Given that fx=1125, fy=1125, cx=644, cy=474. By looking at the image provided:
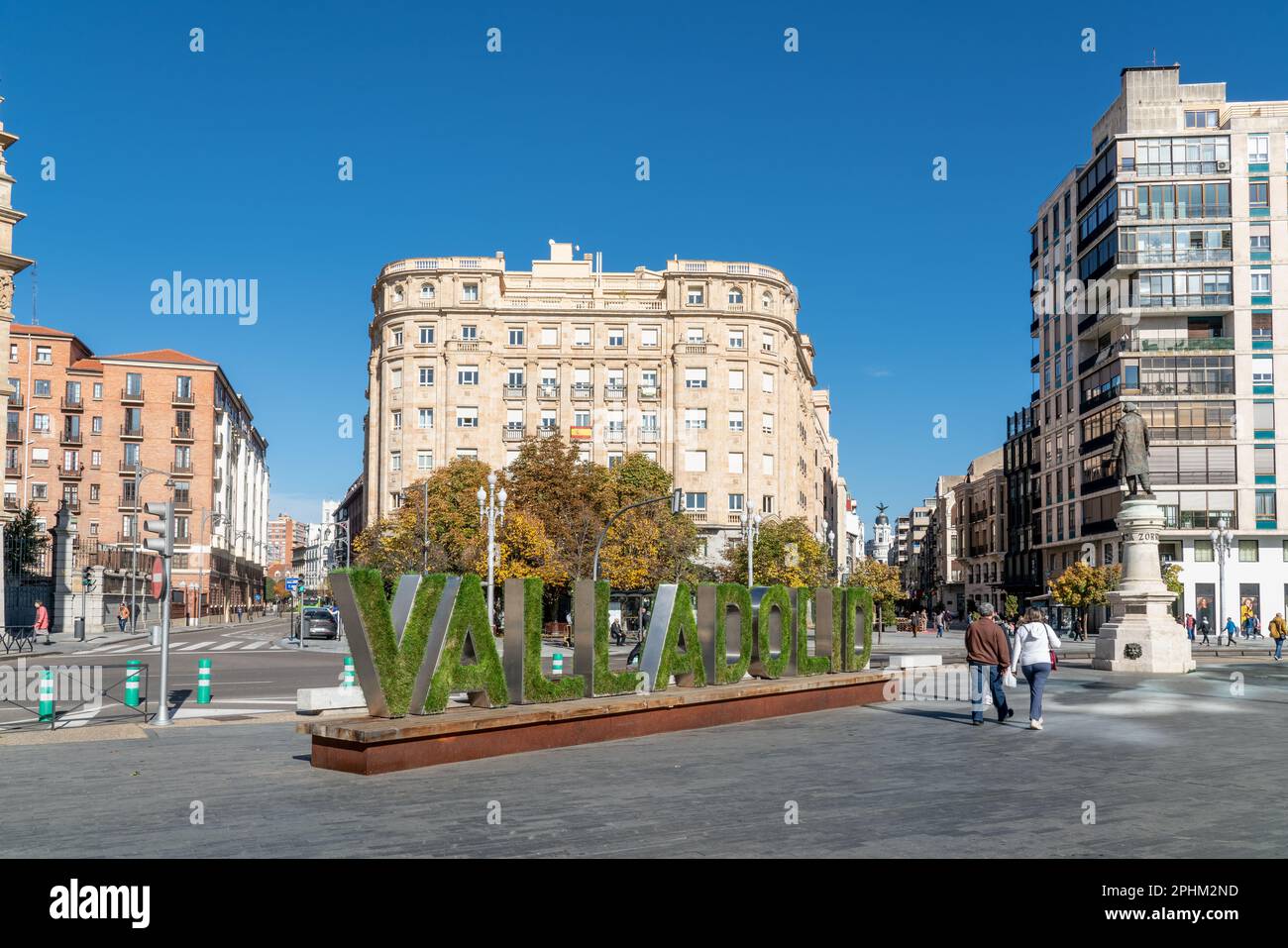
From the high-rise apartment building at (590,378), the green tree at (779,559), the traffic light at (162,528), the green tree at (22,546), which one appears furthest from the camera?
the high-rise apartment building at (590,378)

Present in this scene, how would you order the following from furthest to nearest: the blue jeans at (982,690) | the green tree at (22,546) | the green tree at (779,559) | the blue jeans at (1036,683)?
the green tree at (779,559)
the green tree at (22,546)
the blue jeans at (982,690)
the blue jeans at (1036,683)

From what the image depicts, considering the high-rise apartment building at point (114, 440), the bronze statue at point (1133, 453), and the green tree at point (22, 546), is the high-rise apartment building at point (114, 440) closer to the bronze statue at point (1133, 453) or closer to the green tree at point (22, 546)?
the green tree at point (22, 546)

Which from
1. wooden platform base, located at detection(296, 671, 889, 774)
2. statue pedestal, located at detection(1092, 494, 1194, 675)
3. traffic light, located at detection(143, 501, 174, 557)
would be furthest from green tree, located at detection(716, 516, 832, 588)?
traffic light, located at detection(143, 501, 174, 557)

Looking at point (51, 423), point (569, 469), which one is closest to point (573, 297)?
point (569, 469)

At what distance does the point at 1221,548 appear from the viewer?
189 ft

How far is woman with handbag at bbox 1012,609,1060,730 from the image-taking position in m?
15.2

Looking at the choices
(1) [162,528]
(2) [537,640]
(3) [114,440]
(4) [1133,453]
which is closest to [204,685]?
(1) [162,528]

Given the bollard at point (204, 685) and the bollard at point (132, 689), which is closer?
the bollard at point (132, 689)

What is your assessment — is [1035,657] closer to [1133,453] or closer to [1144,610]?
[1144,610]

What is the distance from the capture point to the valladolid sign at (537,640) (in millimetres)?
11656

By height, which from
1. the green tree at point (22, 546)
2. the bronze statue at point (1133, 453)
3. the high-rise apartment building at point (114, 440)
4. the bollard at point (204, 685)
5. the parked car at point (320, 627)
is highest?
the high-rise apartment building at point (114, 440)

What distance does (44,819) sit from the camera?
8.79 metres

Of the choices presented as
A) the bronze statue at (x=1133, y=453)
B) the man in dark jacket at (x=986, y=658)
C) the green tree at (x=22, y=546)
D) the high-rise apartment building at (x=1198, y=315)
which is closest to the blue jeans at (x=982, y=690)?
the man in dark jacket at (x=986, y=658)

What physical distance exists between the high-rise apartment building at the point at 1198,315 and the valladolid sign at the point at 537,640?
5208 centimetres
